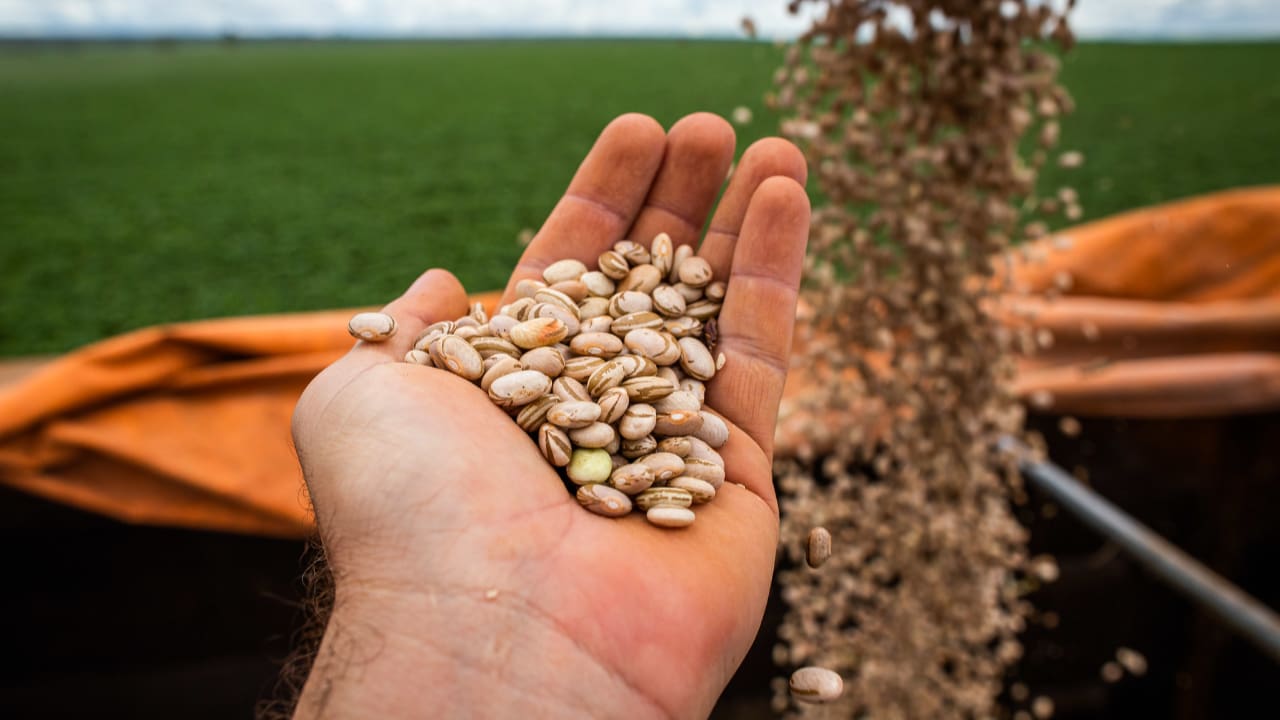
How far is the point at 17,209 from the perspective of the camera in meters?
5.88

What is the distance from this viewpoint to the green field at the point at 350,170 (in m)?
3.92

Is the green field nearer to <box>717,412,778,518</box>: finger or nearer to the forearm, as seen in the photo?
A: <box>717,412,778,518</box>: finger

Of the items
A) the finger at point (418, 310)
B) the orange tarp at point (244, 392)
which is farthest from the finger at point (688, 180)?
the orange tarp at point (244, 392)

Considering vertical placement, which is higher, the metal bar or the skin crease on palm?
the skin crease on palm

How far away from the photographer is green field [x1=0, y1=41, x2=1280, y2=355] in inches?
154

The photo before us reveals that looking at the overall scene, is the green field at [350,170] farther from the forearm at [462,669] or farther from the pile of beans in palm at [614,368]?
the forearm at [462,669]

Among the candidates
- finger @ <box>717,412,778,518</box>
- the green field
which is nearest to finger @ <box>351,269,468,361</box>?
finger @ <box>717,412,778,518</box>

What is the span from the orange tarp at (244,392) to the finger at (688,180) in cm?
68

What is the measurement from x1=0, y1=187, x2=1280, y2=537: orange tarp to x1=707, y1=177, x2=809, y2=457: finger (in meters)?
0.67

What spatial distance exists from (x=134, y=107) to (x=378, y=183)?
8883 mm

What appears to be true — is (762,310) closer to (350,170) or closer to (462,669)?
(462,669)

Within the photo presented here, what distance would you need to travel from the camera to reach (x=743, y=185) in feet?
3.79

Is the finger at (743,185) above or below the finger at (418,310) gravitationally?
above

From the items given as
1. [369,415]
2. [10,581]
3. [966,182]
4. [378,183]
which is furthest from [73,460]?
[378,183]
